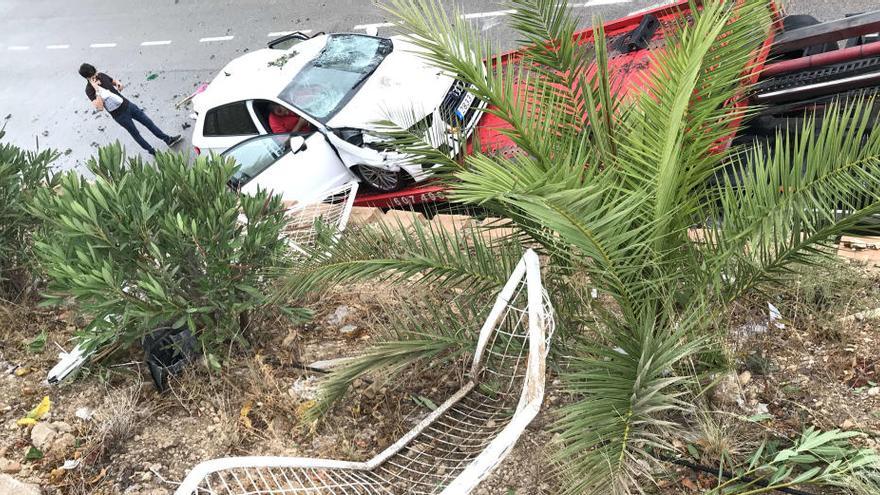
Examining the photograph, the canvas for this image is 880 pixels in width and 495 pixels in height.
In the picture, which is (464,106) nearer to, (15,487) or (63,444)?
(63,444)

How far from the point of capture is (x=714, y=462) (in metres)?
3.43

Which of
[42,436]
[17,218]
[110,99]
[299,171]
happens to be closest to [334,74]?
[299,171]

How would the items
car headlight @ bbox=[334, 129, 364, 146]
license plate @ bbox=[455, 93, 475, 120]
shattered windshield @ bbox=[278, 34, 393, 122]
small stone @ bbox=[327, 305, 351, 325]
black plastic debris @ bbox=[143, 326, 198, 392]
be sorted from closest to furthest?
black plastic debris @ bbox=[143, 326, 198, 392]
small stone @ bbox=[327, 305, 351, 325]
license plate @ bbox=[455, 93, 475, 120]
car headlight @ bbox=[334, 129, 364, 146]
shattered windshield @ bbox=[278, 34, 393, 122]

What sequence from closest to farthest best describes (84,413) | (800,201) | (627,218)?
(800,201), (627,218), (84,413)

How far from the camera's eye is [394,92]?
6.90 meters

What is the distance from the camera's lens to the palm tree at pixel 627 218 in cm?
290

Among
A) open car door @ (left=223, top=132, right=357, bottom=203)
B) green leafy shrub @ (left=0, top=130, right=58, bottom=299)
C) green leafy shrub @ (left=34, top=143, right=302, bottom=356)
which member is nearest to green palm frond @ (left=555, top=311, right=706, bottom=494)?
green leafy shrub @ (left=34, top=143, right=302, bottom=356)

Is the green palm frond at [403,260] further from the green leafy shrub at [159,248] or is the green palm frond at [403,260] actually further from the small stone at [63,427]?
the small stone at [63,427]

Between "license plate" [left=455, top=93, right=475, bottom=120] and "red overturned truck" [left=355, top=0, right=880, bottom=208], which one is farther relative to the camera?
"license plate" [left=455, top=93, right=475, bottom=120]

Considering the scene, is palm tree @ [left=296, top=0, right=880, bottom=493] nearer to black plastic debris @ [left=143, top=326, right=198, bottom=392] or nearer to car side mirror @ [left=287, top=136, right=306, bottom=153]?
black plastic debris @ [left=143, top=326, right=198, bottom=392]

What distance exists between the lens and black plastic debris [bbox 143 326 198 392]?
4.51 m

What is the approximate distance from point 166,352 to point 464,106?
341 cm

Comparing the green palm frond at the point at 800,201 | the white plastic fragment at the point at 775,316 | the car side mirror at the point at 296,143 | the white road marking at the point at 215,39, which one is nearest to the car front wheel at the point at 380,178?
the car side mirror at the point at 296,143

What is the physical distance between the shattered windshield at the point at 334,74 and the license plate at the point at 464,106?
1045 millimetres
